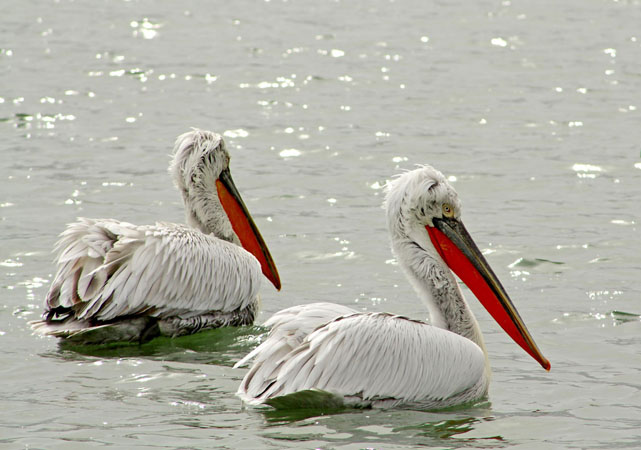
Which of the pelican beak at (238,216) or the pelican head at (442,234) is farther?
the pelican beak at (238,216)

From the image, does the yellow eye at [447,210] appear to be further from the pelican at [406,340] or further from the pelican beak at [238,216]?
the pelican beak at [238,216]

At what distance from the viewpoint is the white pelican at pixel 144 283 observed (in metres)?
6.19

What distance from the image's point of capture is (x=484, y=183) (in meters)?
9.96

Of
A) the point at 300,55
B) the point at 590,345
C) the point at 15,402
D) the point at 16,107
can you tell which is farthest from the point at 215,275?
the point at 300,55

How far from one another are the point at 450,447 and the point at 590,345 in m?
1.81

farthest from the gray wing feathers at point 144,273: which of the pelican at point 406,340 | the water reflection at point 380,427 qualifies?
the water reflection at point 380,427

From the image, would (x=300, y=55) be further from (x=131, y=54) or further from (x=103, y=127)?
(x=103, y=127)

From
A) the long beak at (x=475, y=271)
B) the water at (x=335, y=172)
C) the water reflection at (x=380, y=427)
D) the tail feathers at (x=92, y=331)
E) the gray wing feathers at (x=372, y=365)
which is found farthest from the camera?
the tail feathers at (x=92, y=331)

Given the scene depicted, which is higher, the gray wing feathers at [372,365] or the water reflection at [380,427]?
the gray wing feathers at [372,365]

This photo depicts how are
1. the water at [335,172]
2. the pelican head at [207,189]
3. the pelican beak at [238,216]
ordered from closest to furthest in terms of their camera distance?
the water at [335,172]
the pelican head at [207,189]
the pelican beak at [238,216]

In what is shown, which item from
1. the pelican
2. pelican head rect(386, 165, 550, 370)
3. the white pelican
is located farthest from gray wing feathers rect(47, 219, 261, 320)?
pelican head rect(386, 165, 550, 370)

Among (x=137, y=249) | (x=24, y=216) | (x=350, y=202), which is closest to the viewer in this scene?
(x=137, y=249)

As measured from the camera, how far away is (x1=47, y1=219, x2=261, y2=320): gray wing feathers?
619cm

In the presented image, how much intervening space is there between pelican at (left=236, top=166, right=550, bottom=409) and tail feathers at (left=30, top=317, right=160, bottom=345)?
112cm
